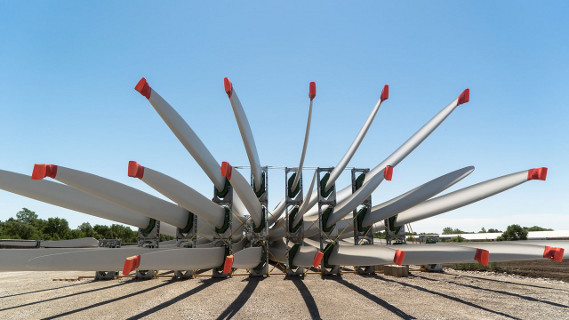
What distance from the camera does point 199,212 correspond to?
13062mm

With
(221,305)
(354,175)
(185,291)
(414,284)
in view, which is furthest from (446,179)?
(185,291)

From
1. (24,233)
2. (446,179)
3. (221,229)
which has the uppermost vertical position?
(446,179)

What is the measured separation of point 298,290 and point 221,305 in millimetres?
3994

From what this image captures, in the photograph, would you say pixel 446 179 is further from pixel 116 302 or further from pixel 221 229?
pixel 116 302

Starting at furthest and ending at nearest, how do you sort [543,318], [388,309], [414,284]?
[414,284] < [388,309] < [543,318]

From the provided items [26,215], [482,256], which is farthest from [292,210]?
[26,215]

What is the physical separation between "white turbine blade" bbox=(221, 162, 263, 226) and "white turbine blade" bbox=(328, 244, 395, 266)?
4.48 meters

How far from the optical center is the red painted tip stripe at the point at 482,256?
8815mm

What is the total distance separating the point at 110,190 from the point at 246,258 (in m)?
6.22

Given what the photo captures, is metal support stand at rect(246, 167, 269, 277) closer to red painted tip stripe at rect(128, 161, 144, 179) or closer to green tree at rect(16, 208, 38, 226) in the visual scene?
red painted tip stripe at rect(128, 161, 144, 179)

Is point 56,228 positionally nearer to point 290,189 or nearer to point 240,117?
point 290,189

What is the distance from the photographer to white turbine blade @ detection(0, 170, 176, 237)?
9.98m

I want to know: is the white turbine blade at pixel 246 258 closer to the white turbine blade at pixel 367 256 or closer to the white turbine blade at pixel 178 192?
the white turbine blade at pixel 178 192

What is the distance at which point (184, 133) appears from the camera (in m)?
11.7
